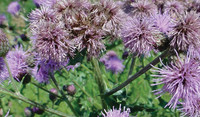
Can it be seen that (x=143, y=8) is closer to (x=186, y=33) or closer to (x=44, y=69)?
(x=186, y=33)

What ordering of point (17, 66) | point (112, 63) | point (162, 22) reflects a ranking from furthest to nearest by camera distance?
point (112, 63) → point (17, 66) → point (162, 22)

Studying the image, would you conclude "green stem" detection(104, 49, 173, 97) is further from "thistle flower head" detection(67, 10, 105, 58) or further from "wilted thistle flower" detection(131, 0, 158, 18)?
"wilted thistle flower" detection(131, 0, 158, 18)

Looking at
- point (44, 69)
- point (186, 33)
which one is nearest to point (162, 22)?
point (186, 33)

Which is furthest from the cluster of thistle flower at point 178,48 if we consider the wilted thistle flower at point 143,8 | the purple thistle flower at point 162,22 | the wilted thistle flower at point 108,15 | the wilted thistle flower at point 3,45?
the wilted thistle flower at point 3,45

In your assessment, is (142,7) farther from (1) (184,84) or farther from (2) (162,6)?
(1) (184,84)

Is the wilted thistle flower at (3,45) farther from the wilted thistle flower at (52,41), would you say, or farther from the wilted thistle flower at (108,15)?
the wilted thistle flower at (108,15)

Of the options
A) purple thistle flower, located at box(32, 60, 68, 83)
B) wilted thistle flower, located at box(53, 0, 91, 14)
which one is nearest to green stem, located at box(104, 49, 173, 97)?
purple thistle flower, located at box(32, 60, 68, 83)

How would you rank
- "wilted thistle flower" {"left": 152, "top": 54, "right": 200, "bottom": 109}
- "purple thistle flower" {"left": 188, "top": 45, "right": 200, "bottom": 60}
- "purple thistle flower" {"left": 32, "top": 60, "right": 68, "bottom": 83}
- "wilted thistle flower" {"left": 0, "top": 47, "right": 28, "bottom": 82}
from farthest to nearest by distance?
"wilted thistle flower" {"left": 0, "top": 47, "right": 28, "bottom": 82}, "purple thistle flower" {"left": 32, "top": 60, "right": 68, "bottom": 83}, "purple thistle flower" {"left": 188, "top": 45, "right": 200, "bottom": 60}, "wilted thistle flower" {"left": 152, "top": 54, "right": 200, "bottom": 109}
